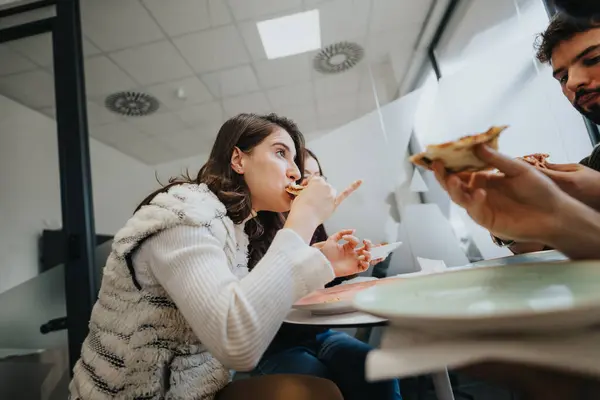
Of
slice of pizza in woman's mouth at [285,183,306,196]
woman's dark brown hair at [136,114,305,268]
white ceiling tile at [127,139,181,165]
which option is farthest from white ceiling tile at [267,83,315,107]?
slice of pizza in woman's mouth at [285,183,306,196]

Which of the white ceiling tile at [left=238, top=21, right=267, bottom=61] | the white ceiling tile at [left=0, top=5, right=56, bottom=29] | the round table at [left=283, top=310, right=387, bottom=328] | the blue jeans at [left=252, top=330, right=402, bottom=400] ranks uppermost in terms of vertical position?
the white ceiling tile at [left=0, top=5, right=56, bottom=29]

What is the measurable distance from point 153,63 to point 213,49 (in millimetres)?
473

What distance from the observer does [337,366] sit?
128 centimetres

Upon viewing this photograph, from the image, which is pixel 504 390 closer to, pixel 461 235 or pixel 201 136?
pixel 461 235

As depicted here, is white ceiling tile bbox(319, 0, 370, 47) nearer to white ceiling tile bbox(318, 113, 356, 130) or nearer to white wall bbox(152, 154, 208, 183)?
white ceiling tile bbox(318, 113, 356, 130)

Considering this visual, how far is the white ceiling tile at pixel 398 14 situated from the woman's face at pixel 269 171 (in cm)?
172

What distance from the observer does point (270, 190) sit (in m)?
1.27

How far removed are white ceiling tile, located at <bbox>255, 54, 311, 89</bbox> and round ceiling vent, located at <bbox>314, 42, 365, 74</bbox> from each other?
9cm

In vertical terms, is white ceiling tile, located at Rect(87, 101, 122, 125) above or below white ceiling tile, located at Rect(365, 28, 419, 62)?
below

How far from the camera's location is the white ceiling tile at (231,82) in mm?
2660

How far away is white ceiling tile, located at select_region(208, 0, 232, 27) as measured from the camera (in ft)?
7.93

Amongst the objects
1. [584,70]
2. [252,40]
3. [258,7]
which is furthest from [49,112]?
[584,70]

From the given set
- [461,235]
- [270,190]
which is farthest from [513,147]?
[270,190]

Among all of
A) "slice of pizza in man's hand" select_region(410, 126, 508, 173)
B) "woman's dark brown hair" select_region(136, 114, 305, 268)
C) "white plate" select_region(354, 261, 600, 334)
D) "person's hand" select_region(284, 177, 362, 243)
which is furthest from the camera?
"woman's dark brown hair" select_region(136, 114, 305, 268)
